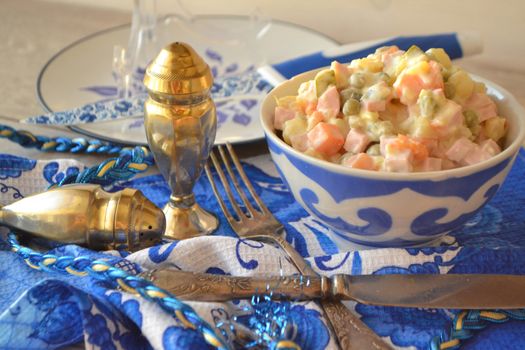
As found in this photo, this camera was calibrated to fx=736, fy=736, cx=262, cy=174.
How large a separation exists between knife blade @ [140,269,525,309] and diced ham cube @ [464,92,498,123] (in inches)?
5.6

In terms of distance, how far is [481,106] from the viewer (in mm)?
632

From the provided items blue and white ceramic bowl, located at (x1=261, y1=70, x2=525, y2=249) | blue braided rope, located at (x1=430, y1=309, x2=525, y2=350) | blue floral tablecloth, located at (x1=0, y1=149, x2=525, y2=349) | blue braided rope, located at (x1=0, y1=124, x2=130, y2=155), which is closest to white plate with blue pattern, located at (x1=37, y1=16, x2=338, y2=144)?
blue braided rope, located at (x1=0, y1=124, x2=130, y2=155)

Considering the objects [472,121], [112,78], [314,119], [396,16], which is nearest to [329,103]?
[314,119]

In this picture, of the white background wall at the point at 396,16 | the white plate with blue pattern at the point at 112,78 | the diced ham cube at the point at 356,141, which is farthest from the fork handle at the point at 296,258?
the white background wall at the point at 396,16

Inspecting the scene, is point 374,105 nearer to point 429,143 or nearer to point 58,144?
point 429,143

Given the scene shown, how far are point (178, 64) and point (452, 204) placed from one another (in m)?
0.26

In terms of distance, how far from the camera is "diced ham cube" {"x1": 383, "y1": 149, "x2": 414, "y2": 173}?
571 millimetres

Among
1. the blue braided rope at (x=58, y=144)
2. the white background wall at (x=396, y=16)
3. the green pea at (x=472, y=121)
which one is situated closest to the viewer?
the green pea at (x=472, y=121)

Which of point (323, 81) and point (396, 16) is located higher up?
point (323, 81)

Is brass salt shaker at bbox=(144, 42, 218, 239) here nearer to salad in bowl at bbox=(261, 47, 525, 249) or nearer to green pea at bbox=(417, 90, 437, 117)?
salad in bowl at bbox=(261, 47, 525, 249)

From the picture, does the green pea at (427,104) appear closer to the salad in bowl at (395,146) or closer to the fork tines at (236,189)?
the salad in bowl at (395,146)

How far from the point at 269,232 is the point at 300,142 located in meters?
0.11

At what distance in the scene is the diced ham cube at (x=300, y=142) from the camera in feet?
2.05

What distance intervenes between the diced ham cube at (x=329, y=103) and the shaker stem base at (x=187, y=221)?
16cm
